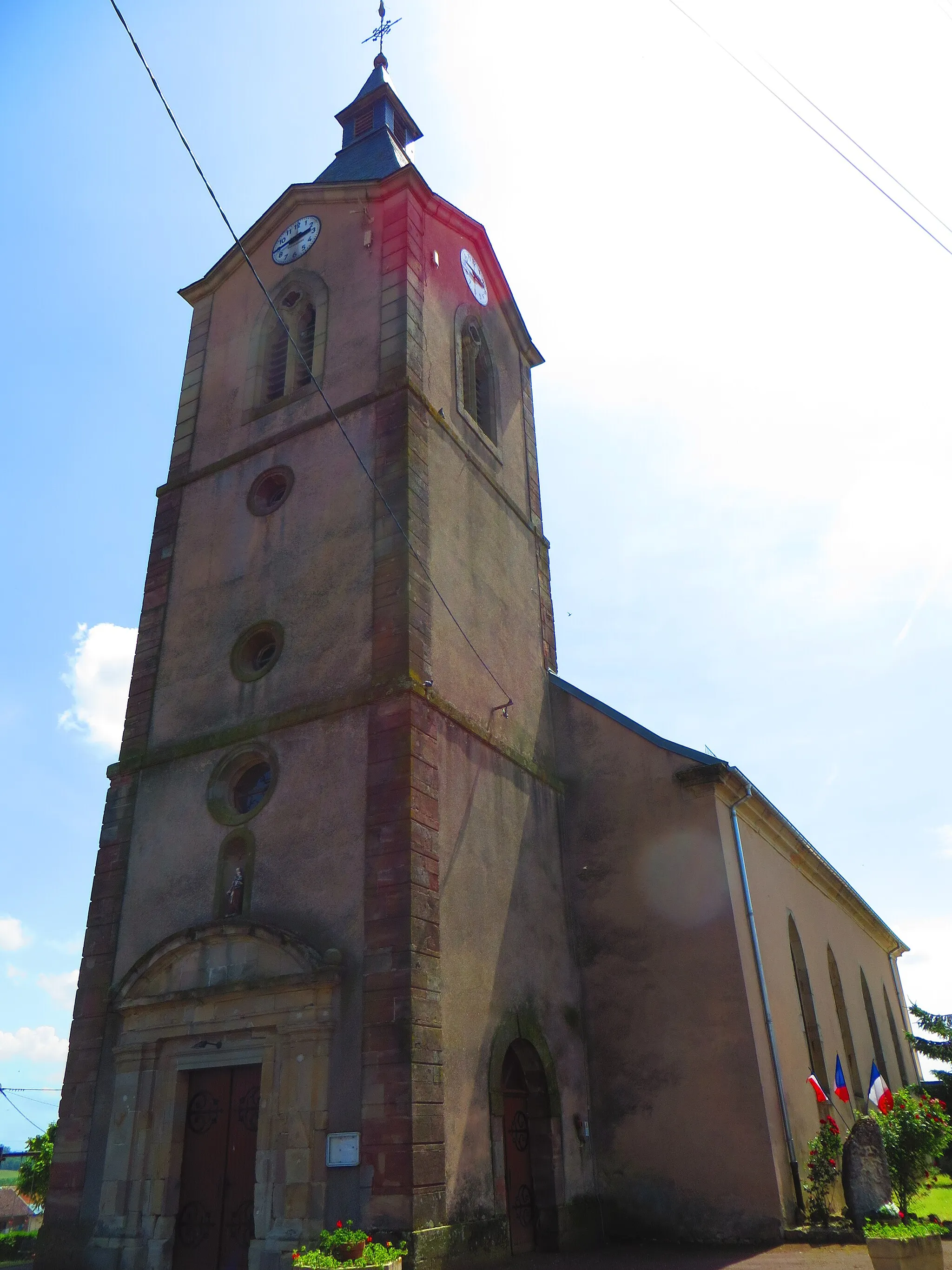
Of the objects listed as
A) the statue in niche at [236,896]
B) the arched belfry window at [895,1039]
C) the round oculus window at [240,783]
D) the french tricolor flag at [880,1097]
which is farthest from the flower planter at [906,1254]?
the arched belfry window at [895,1039]

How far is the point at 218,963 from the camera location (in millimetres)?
10742

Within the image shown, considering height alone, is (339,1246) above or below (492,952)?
below

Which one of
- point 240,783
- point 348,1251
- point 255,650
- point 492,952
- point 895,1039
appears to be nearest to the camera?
point 348,1251

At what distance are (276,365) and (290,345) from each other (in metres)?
0.44

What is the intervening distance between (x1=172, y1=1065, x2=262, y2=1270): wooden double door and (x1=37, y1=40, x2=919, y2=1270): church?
0.13 feet

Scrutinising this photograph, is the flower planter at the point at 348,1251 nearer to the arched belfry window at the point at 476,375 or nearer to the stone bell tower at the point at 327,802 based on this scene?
the stone bell tower at the point at 327,802

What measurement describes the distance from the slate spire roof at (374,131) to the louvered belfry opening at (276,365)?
4362 millimetres

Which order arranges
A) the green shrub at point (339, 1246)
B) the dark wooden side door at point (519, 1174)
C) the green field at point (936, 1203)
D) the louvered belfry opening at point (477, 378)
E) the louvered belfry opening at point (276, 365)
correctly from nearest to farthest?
the green shrub at point (339, 1246) → the dark wooden side door at point (519, 1174) → the green field at point (936, 1203) → the louvered belfry opening at point (276, 365) → the louvered belfry opening at point (477, 378)

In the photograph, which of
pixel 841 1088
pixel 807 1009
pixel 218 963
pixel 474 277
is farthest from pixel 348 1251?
pixel 474 277

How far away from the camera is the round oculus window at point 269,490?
14.0m

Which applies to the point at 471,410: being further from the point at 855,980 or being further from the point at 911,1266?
the point at 855,980

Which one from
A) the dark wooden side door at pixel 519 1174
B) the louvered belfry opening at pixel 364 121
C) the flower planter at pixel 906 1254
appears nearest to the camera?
the flower planter at pixel 906 1254

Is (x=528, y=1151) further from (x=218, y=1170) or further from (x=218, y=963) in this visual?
(x=218, y=963)

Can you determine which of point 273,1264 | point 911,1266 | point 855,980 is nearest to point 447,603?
point 273,1264
